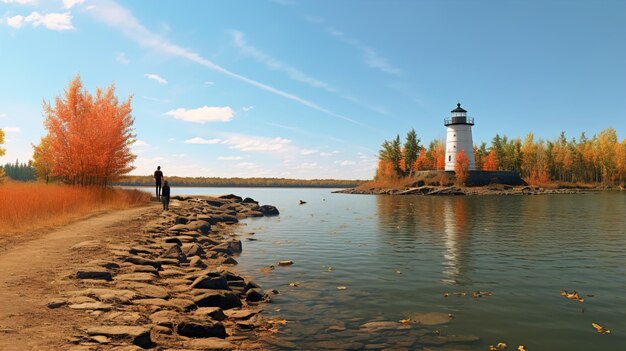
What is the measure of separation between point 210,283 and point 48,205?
1466 cm

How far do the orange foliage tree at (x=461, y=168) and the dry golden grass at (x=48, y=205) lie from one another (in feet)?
246

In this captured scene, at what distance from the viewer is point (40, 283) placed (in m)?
9.34

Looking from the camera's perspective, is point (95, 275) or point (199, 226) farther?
point (199, 226)

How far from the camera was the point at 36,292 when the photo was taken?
8.65m

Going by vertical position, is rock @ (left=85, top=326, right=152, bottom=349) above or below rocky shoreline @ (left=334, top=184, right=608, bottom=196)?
below

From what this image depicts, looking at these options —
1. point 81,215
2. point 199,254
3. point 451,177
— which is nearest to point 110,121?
point 81,215

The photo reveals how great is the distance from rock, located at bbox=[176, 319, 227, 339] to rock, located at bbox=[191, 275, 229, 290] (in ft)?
9.16

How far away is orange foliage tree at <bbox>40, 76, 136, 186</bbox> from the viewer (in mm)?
31359

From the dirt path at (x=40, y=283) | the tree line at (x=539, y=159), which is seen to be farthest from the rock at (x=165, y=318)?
the tree line at (x=539, y=159)

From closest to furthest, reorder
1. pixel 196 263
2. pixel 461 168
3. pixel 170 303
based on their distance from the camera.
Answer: pixel 170 303 < pixel 196 263 < pixel 461 168

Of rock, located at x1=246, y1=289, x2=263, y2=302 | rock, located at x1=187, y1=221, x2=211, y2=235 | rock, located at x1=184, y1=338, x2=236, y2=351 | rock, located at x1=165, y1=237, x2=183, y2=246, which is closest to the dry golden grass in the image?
rock, located at x1=165, y1=237, x2=183, y2=246

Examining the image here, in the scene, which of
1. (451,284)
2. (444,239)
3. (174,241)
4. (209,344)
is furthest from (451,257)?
(209,344)

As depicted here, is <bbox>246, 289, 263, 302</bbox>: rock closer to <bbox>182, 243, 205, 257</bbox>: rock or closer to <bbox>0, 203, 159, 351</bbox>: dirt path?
<bbox>0, 203, 159, 351</bbox>: dirt path

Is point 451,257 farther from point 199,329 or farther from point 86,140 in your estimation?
point 86,140
